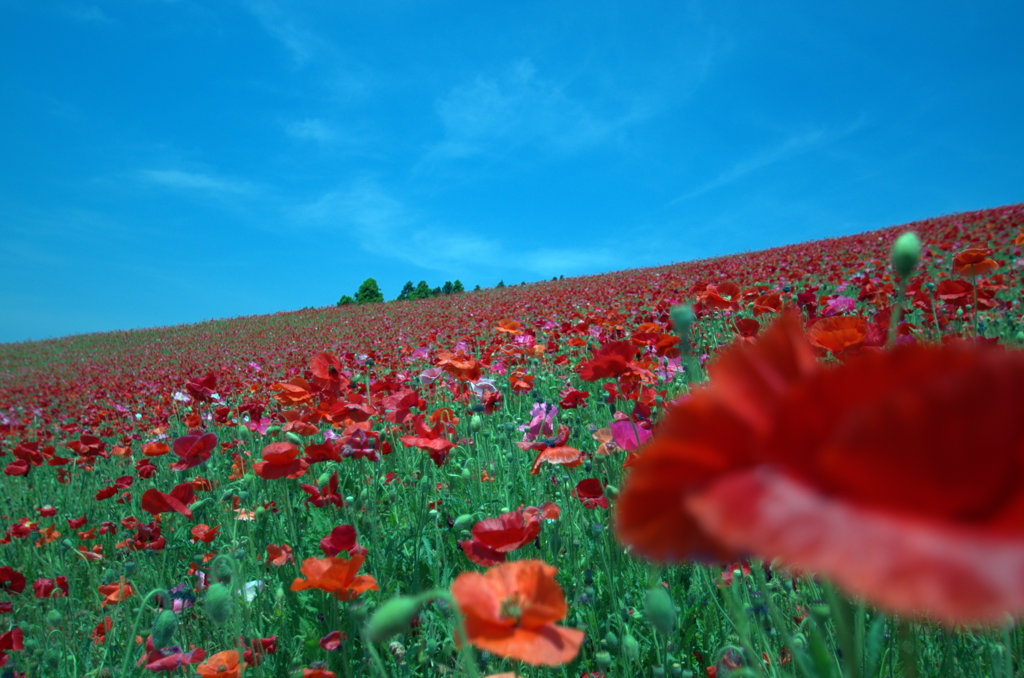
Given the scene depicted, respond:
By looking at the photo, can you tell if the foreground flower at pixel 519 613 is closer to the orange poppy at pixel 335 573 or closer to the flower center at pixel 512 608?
the flower center at pixel 512 608

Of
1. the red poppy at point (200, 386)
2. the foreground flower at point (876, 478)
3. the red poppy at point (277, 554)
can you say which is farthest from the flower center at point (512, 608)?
the red poppy at point (200, 386)

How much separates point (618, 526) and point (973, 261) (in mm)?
2185

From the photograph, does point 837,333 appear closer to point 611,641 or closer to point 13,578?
point 611,641

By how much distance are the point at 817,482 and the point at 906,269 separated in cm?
67

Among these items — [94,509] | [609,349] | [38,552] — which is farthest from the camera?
[94,509]

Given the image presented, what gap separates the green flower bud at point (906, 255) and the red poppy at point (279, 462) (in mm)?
1458

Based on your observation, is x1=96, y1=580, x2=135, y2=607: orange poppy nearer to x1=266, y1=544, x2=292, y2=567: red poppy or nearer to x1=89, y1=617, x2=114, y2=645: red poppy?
x1=89, y1=617, x2=114, y2=645: red poppy

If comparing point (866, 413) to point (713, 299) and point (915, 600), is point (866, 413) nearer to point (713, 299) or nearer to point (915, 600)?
point (915, 600)

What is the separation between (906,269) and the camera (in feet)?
2.62

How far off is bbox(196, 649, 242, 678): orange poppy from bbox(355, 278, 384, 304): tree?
1501 inches

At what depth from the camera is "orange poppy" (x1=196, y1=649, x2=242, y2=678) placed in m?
1.15

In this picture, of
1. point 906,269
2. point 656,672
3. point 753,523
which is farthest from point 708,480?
point 656,672

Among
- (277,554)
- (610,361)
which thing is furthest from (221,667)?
(610,361)

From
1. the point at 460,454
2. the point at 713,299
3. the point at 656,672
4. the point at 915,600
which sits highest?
the point at 713,299
